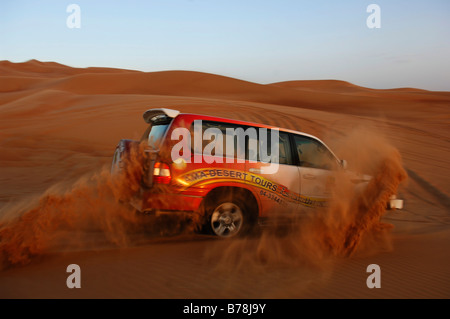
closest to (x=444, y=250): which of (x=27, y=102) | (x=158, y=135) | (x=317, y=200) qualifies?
(x=317, y=200)

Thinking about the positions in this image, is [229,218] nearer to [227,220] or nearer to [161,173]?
[227,220]

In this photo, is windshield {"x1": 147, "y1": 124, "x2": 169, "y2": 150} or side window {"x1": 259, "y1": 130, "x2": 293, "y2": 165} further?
side window {"x1": 259, "y1": 130, "x2": 293, "y2": 165}

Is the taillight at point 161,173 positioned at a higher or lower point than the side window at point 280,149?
lower

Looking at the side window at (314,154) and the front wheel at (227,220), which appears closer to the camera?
the front wheel at (227,220)

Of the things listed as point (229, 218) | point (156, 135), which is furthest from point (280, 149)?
point (156, 135)

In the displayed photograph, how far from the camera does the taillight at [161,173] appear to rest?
5035mm

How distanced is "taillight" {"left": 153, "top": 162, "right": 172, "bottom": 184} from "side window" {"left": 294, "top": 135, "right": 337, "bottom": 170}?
2188 millimetres

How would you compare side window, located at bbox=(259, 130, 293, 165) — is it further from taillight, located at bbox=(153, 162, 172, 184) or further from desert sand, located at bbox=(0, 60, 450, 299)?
taillight, located at bbox=(153, 162, 172, 184)

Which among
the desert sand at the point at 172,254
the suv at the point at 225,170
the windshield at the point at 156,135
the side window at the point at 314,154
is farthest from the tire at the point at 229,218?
the side window at the point at 314,154

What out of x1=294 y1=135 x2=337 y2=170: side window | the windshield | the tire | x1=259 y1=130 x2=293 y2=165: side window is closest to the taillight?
the windshield

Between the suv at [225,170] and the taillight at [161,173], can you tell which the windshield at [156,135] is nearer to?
the suv at [225,170]

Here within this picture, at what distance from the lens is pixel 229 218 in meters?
5.56

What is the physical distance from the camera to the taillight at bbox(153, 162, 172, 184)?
5.03 m
